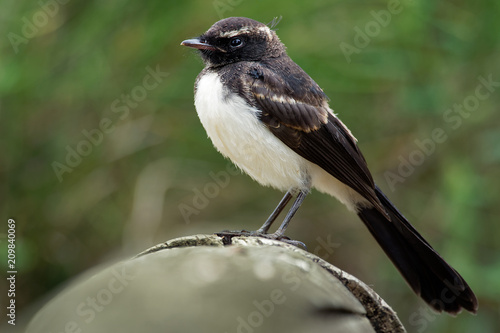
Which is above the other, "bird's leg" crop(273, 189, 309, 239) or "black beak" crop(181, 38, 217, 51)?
"black beak" crop(181, 38, 217, 51)

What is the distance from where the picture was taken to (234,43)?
309cm

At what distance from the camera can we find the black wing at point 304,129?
2936mm

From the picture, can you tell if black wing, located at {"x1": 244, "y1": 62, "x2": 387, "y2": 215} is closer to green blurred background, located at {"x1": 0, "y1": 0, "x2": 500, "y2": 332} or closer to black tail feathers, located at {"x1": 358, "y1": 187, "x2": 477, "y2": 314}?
black tail feathers, located at {"x1": 358, "y1": 187, "x2": 477, "y2": 314}

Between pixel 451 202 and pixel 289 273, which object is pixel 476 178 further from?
pixel 289 273

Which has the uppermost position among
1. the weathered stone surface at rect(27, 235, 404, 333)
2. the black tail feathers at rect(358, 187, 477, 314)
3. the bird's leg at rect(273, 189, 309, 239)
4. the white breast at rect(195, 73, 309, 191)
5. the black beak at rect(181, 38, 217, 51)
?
the black beak at rect(181, 38, 217, 51)

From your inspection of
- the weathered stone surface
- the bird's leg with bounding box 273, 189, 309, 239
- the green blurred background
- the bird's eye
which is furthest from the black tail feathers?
the green blurred background

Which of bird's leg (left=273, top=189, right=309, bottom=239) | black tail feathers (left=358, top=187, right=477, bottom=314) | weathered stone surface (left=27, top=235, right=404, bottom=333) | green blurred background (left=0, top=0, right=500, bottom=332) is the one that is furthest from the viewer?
green blurred background (left=0, top=0, right=500, bottom=332)

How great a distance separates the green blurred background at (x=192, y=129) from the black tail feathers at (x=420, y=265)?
3.75 feet

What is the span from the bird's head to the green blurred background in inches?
36.7

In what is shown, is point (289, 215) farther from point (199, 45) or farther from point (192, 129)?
point (192, 129)

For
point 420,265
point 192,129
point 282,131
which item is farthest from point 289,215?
point 192,129

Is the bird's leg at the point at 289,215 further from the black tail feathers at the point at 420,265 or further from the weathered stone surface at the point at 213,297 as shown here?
the weathered stone surface at the point at 213,297

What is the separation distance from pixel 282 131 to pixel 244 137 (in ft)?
0.51

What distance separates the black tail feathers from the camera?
2.66m
